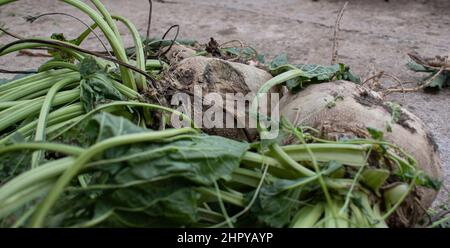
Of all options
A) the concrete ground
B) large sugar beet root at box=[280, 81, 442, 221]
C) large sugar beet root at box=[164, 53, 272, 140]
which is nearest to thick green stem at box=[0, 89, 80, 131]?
large sugar beet root at box=[164, 53, 272, 140]

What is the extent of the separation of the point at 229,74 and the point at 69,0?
66 centimetres

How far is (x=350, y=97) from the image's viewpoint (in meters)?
1.73

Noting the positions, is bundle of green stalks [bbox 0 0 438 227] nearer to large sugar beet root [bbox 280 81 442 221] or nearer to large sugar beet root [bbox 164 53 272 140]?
large sugar beet root [bbox 280 81 442 221]

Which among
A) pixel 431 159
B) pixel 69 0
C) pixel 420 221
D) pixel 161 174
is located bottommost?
pixel 420 221

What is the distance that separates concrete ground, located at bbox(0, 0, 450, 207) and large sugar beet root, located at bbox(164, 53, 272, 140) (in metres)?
1.12

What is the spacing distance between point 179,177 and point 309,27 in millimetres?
3016

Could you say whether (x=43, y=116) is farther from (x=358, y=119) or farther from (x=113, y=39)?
(x=358, y=119)

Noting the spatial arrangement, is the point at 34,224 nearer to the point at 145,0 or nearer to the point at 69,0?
the point at 69,0

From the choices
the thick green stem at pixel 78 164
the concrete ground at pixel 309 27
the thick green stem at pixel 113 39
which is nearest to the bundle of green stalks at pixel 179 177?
the thick green stem at pixel 78 164

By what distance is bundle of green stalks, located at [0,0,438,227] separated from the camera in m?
1.09

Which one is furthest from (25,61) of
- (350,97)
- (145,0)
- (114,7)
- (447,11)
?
(447,11)

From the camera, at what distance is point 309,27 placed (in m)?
3.93
